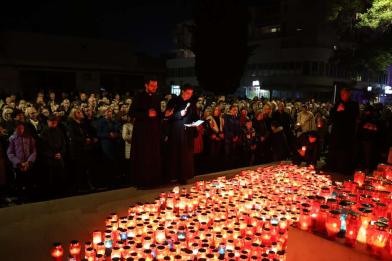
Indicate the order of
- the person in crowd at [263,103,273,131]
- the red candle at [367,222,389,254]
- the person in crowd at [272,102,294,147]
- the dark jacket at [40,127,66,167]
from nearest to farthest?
the red candle at [367,222,389,254]
the dark jacket at [40,127,66,167]
the person in crowd at [263,103,273,131]
the person in crowd at [272,102,294,147]

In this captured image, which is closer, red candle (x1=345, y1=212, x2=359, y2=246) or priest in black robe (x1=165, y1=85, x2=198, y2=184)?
red candle (x1=345, y1=212, x2=359, y2=246)

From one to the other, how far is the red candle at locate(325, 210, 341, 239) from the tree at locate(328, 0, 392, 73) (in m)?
10.1

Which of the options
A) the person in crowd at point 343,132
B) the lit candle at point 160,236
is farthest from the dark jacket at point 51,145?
the person in crowd at point 343,132

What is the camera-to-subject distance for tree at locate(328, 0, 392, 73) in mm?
12090

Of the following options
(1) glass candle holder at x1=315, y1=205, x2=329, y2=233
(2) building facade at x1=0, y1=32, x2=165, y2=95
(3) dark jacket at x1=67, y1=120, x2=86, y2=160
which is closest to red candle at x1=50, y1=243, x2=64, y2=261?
(1) glass candle holder at x1=315, y1=205, x2=329, y2=233

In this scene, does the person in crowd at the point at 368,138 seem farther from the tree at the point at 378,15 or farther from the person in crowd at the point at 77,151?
the person in crowd at the point at 77,151

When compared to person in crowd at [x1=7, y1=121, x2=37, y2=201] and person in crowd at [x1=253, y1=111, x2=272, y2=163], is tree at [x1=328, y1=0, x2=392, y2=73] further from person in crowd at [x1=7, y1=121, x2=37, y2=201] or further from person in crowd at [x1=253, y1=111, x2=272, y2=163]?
person in crowd at [x1=7, y1=121, x2=37, y2=201]

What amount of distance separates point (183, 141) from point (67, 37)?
69.5 ft

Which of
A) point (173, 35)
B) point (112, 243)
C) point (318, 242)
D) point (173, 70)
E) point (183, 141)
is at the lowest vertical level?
point (112, 243)

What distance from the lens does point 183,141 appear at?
6.72 metres

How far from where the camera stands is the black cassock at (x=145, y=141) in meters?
6.31

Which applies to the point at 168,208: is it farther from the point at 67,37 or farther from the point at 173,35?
the point at 173,35

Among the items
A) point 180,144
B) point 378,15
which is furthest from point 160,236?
point 378,15

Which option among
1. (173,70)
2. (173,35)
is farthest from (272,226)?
(173,35)
